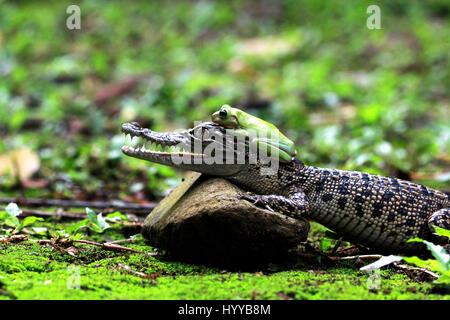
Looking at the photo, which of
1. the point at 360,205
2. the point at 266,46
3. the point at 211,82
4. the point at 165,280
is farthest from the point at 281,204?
the point at 266,46

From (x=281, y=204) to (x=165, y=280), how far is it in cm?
108

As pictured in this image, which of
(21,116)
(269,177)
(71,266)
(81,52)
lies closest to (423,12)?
(81,52)

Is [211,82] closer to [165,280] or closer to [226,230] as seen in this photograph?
[226,230]

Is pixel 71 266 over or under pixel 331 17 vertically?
under

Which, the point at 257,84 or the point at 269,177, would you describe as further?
the point at 257,84

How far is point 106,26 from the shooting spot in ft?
51.1

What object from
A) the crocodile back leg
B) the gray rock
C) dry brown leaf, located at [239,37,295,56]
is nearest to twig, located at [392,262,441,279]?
the crocodile back leg

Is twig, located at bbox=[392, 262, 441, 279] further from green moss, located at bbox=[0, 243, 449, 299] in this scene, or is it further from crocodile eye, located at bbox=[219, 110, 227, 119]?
crocodile eye, located at bbox=[219, 110, 227, 119]

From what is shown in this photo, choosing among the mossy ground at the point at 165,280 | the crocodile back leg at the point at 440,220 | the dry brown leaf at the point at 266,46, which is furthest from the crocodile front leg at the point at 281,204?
the dry brown leaf at the point at 266,46

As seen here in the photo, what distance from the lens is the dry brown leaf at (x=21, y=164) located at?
7246 millimetres

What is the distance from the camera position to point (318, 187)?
423 centimetres

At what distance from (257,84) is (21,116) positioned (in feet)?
17.9

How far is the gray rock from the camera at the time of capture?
365 centimetres
